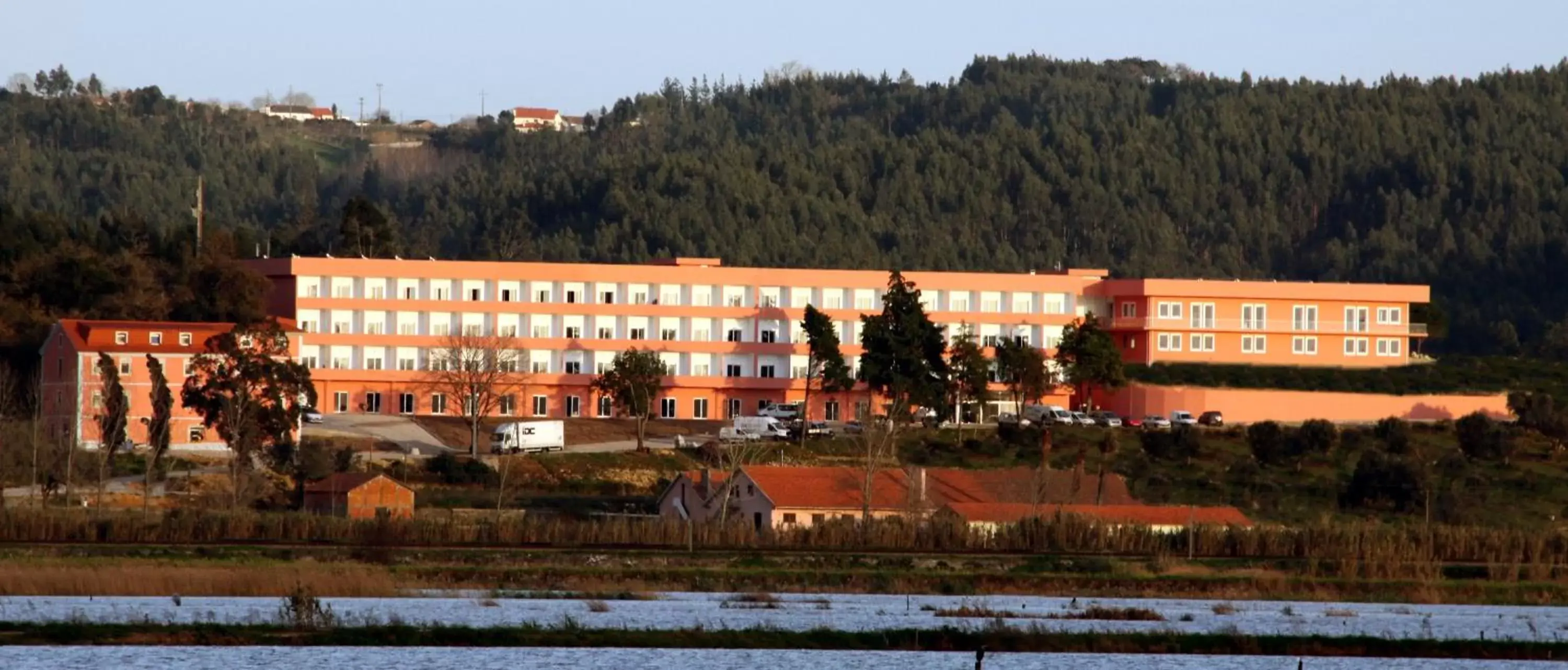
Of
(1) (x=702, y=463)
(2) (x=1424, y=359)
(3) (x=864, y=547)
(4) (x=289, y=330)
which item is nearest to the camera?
(3) (x=864, y=547)

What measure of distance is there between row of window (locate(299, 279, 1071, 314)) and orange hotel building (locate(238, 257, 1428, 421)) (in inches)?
2.8

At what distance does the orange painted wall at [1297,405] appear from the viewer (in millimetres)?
106250

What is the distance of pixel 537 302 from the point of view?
366 feet

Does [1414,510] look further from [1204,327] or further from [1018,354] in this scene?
[1204,327]

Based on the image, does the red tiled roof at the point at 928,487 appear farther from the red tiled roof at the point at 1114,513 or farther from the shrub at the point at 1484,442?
the shrub at the point at 1484,442

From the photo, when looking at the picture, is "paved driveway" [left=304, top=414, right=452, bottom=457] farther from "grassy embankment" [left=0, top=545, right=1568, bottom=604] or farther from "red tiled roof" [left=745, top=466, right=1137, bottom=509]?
"grassy embankment" [left=0, top=545, right=1568, bottom=604]

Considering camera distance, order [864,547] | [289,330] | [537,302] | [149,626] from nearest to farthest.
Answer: [149,626] → [864,547] → [289,330] → [537,302]

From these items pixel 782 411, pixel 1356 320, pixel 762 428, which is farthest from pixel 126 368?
pixel 1356 320

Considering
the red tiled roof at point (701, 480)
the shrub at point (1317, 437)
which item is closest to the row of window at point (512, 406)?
the shrub at point (1317, 437)

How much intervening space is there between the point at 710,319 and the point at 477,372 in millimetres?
16374

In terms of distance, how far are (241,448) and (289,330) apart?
70.8 feet

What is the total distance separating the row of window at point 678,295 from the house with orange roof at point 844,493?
30702 mm

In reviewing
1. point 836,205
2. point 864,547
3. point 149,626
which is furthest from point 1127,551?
point 836,205

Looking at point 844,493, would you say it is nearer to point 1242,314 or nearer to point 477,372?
point 477,372
